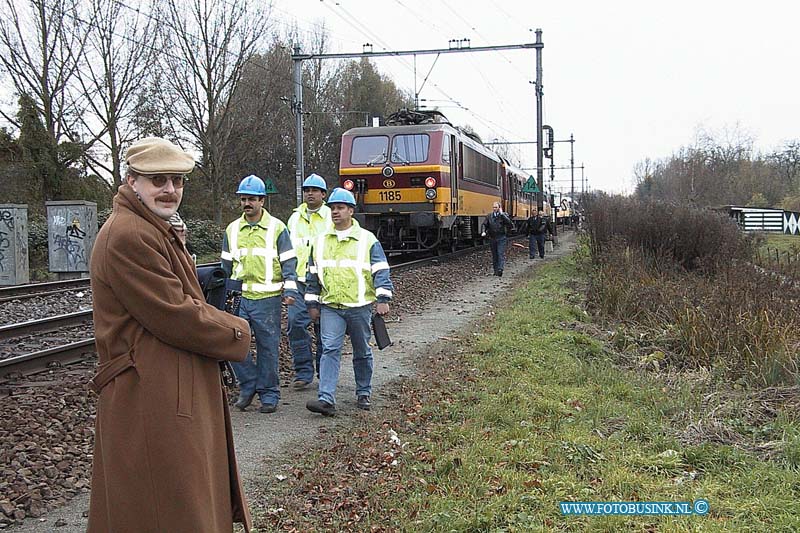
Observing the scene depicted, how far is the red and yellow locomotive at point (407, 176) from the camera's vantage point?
19594 millimetres

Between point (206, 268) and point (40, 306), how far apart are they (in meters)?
9.08

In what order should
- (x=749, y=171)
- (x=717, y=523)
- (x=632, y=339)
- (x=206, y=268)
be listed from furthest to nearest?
(x=749, y=171) < (x=632, y=339) < (x=206, y=268) < (x=717, y=523)

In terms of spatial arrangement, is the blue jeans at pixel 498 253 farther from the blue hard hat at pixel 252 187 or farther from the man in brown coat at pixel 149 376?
the man in brown coat at pixel 149 376

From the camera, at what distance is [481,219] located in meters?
24.7

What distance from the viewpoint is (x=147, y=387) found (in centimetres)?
297

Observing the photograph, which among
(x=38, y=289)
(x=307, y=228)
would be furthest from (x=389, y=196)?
(x=307, y=228)

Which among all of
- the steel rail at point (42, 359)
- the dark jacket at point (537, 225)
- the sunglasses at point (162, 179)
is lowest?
the steel rail at point (42, 359)

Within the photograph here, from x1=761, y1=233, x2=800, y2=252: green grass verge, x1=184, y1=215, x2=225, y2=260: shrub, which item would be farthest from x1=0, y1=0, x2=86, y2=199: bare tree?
x1=761, y1=233, x2=800, y2=252: green grass verge

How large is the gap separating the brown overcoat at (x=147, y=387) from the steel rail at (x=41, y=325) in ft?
27.8

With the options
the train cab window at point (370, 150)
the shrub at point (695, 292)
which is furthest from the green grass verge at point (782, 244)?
the train cab window at point (370, 150)

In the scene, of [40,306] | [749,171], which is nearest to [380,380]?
[40,306]

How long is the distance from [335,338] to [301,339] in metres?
1.10

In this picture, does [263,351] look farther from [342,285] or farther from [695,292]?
[695,292]

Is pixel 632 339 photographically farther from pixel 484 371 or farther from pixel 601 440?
pixel 601 440
